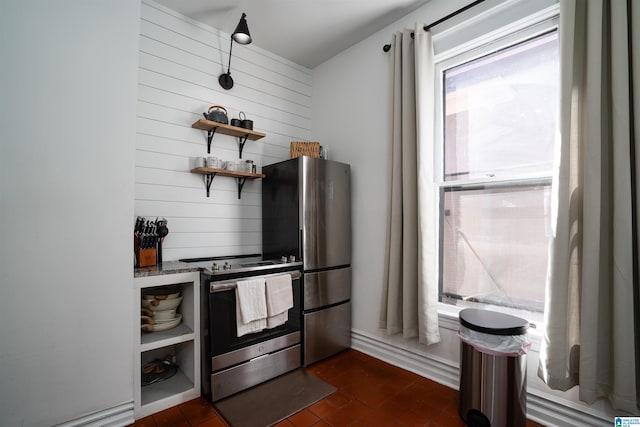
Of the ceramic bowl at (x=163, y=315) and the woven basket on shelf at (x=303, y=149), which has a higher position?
the woven basket on shelf at (x=303, y=149)

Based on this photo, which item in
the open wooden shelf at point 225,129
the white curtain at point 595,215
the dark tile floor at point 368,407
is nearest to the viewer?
the white curtain at point 595,215

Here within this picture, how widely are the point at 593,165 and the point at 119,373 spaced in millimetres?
2729

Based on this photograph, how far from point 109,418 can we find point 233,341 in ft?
2.41

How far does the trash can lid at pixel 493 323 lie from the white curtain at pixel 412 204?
0.33 meters

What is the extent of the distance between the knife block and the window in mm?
2117

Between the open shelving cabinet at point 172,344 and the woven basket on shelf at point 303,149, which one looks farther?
the woven basket on shelf at point 303,149

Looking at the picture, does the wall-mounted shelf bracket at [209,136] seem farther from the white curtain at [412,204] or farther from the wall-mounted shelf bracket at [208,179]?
the white curtain at [412,204]

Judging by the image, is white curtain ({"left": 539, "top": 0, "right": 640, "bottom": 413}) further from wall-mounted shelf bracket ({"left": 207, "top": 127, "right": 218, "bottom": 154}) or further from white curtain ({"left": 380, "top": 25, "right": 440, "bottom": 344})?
wall-mounted shelf bracket ({"left": 207, "top": 127, "right": 218, "bottom": 154})

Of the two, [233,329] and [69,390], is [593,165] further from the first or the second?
[69,390]

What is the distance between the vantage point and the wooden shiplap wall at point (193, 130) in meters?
2.20

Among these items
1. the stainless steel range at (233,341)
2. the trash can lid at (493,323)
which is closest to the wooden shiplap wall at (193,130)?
the stainless steel range at (233,341)

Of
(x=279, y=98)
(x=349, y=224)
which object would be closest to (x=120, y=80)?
(x=279, y=98)

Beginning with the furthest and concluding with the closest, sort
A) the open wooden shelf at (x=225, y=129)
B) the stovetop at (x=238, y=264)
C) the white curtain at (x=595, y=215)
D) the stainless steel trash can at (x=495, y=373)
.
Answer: the open wooden shelf at (x=225, y=129) → the stovetop at (x=238, y=264) → the stainless steel trash can at (x=495, y=373) → the white curtain at (x=595, y=215)

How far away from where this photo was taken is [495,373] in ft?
5.10
